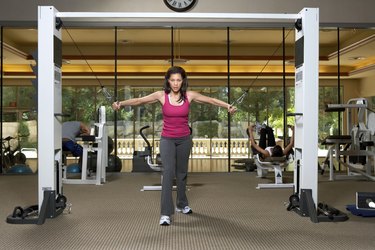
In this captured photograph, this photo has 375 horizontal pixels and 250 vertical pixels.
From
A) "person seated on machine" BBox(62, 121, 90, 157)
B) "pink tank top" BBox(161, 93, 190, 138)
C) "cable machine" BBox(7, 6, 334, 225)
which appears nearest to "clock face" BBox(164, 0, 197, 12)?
"person seated on machine" BBox(62, 121, 90, 157)

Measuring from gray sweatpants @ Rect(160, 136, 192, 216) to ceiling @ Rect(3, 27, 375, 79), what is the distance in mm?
4952

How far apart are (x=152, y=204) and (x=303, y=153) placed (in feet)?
5.71

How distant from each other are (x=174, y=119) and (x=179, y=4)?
4380 millimetres

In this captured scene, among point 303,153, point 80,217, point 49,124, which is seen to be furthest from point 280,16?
point 80,217

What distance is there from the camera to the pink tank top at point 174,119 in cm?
381

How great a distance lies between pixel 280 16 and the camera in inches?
158

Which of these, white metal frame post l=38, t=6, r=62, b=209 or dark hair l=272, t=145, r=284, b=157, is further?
dark hair l=272, t=145, r=284, b=157

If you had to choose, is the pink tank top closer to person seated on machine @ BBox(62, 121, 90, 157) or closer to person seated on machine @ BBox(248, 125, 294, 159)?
person seated on machine @ BBox(248, 125, 294, 159)

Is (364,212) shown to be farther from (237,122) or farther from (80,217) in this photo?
(237,122)

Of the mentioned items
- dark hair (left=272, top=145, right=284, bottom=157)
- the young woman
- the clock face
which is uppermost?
the clock face

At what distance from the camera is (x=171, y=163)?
380cm

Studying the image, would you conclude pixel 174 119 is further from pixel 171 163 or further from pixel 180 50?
pixel 180 50

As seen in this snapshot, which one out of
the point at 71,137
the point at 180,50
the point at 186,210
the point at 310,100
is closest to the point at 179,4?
the point at 180,50

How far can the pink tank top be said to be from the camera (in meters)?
3.81
